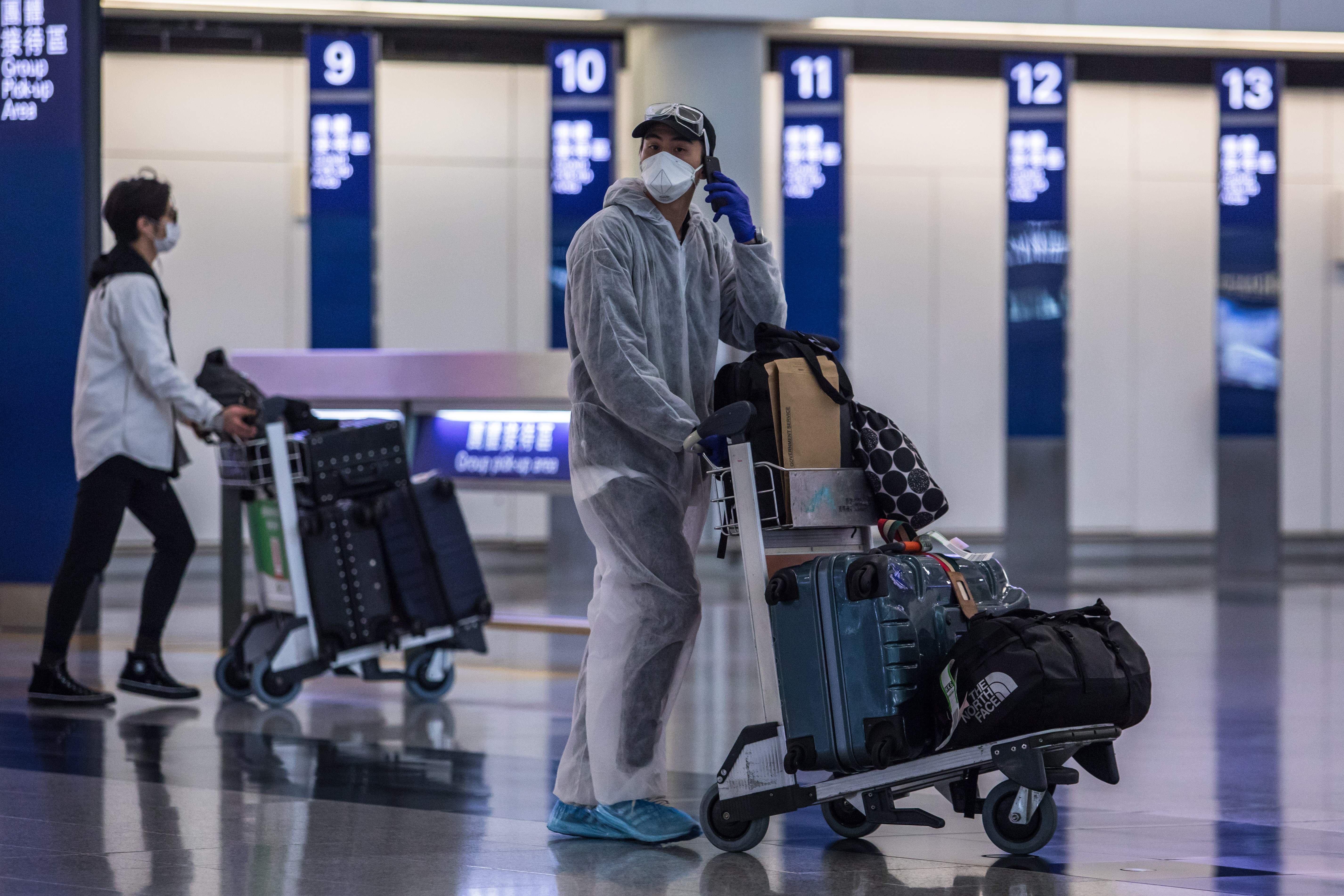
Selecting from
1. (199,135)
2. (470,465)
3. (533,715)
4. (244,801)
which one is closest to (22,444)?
(470,465)

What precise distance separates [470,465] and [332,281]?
4.17 metres

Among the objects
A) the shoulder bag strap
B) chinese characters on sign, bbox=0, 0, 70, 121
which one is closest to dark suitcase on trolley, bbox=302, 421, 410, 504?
the shoulder bag strap

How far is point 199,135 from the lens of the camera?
1193 cm

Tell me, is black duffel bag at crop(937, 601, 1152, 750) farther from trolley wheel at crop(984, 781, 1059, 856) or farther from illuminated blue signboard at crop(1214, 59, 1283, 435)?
illuminated blue signboard at crop(1214, 59, 1283, 435)

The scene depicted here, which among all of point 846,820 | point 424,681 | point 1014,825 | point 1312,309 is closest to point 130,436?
point 424,681

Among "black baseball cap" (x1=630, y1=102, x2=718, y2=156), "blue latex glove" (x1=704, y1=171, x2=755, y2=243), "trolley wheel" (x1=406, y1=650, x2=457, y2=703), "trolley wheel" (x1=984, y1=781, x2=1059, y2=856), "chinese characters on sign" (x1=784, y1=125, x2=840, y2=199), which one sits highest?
"chinese characters on sign" (x1=784, y1=125, x2=840, y2=199)

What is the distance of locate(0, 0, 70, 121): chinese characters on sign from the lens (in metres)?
6.90

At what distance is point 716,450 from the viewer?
305cm

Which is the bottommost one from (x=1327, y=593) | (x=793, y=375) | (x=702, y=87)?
(x=1327, y=593)

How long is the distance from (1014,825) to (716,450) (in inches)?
38.9

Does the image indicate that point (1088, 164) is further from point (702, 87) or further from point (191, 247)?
point (191, 247)

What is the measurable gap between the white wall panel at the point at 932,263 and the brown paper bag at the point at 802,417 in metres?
9.78

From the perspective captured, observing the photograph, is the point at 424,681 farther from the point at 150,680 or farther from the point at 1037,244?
the point at 1037,244

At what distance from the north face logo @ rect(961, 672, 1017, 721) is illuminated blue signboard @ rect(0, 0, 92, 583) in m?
5.17
